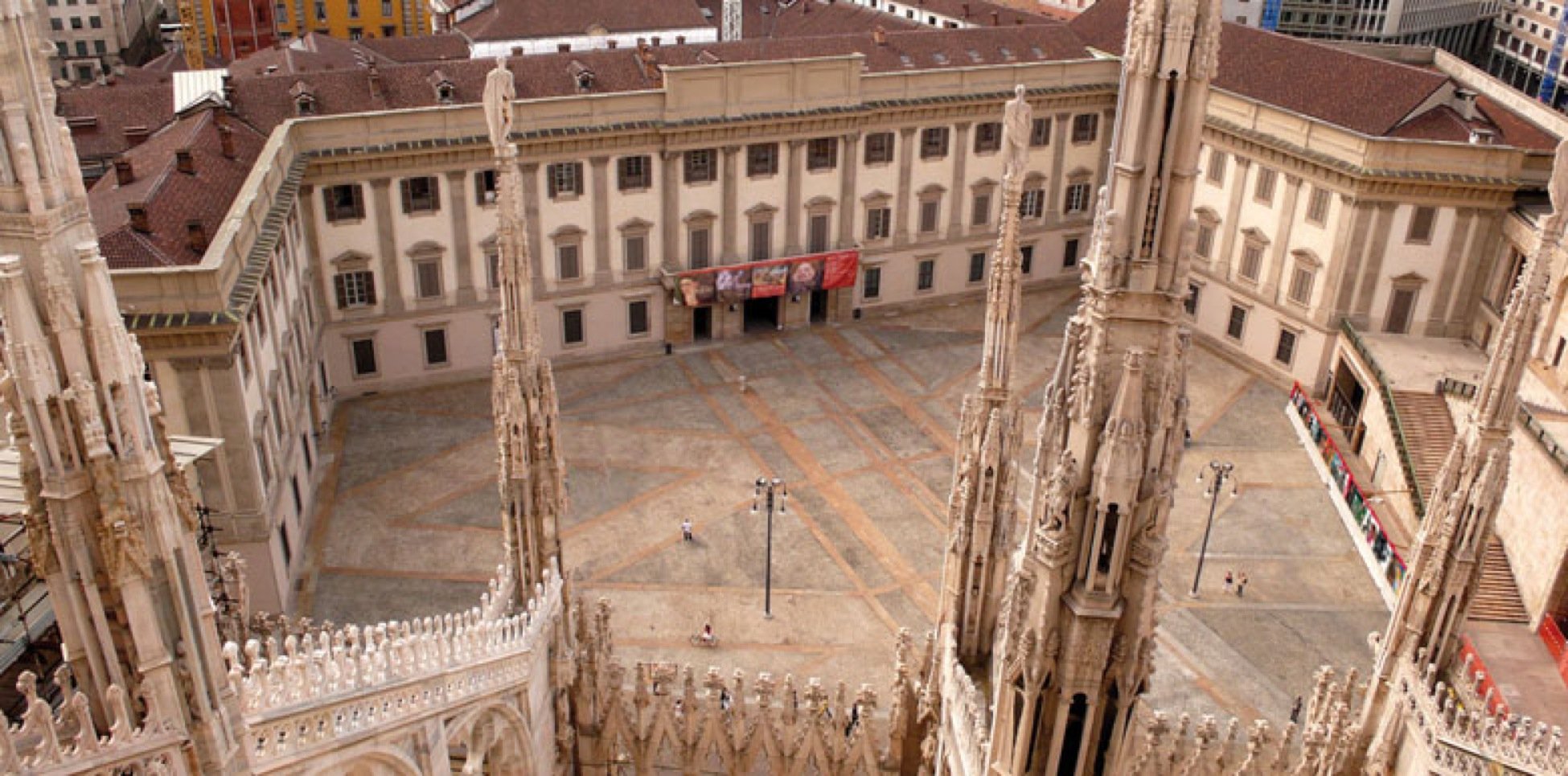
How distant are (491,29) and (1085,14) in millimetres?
33818

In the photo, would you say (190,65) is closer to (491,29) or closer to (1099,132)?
(491,29)

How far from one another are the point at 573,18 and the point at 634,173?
62.9ft

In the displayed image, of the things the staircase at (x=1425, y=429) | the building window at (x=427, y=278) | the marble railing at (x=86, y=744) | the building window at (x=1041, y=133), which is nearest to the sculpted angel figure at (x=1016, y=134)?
the marble railing at (x=86, y=744)

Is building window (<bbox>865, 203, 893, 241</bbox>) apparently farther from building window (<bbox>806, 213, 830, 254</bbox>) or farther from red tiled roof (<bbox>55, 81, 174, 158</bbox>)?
red tiled roof (<bbox>55, 81, 174, 158</bbox>)

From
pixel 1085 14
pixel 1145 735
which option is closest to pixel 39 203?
pixel 1145 735

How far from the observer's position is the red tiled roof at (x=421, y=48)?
6500 centimetres

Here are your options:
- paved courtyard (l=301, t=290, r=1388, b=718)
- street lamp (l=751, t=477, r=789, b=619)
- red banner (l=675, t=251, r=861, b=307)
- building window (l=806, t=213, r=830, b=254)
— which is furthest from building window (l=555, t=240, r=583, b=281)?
street lamp (l=751, t=477, r=789, b=619)

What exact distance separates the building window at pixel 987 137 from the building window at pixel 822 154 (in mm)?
7959

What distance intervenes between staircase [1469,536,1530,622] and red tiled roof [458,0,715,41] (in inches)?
1960

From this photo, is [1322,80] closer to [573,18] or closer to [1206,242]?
[1206,242]

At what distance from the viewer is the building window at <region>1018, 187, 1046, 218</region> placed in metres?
62.8

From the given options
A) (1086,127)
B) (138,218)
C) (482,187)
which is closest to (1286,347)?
(1086,127)

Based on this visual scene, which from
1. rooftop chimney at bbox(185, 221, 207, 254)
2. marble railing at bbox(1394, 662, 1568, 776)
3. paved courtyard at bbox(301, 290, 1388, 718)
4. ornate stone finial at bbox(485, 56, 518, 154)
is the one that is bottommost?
paved courtyard at bbox(301, 290, 1388, 718)

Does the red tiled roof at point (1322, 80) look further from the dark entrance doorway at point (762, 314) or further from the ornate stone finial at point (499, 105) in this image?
the ornate stone finial at point (499, 105)
